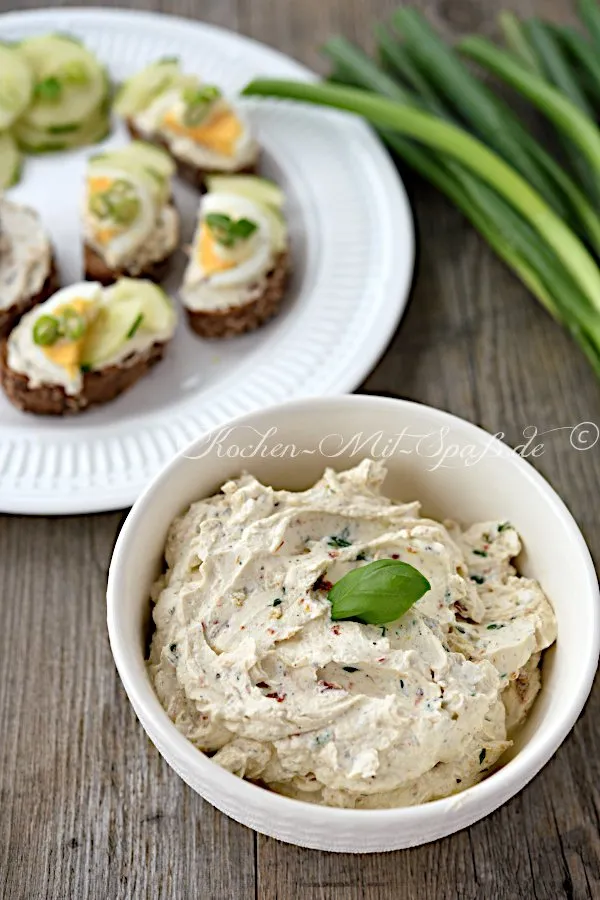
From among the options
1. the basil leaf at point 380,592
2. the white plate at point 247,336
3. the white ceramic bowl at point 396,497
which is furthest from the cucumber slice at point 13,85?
the basil leaf at point 380,592

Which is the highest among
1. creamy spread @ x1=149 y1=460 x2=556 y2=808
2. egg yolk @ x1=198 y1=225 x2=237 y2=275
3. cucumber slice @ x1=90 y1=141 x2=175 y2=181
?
creamy spread @ x1=149 y1=460 x2=556 y2=808

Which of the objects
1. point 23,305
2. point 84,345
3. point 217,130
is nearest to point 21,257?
point 23,305

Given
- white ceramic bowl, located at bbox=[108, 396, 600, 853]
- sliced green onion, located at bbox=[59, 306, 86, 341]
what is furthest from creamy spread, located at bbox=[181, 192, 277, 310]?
white ceramic bowl, located at bbox=[108, 396, 600, 853]

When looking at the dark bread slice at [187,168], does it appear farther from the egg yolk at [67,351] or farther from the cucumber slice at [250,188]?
the egg yolk at [67,351]

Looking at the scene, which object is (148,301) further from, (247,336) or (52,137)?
(52,137)

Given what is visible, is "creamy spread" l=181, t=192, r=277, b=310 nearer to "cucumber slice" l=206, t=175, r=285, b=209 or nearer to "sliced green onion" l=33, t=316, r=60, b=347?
"cucumber slice" l=206, t=175, r=285, b=209

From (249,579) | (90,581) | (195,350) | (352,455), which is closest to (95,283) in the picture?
(195,350)
